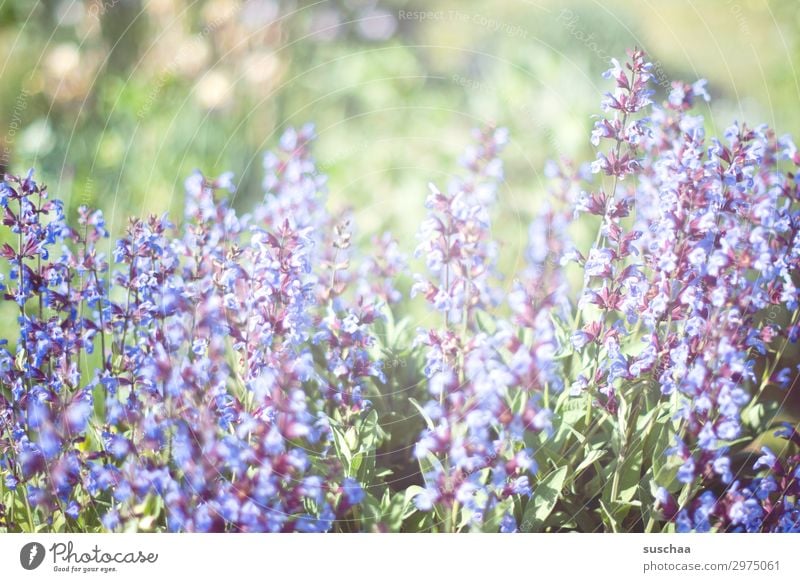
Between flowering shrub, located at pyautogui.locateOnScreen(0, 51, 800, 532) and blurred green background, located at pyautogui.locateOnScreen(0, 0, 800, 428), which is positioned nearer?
flowering shrub, located at pyautogui.locateOnScreen(0, 51, 800, 532)

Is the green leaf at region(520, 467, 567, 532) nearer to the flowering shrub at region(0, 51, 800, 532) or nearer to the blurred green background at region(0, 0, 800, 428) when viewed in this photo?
the flowering shrub at region(0, 51, 800, 532)

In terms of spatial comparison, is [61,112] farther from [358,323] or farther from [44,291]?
[358,323]

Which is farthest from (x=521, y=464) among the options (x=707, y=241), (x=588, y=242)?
(x=588, y=242)

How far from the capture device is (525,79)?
1523mm

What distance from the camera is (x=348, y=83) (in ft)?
5.04

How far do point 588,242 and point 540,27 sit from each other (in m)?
0.42

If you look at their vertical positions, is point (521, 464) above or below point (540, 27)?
below
